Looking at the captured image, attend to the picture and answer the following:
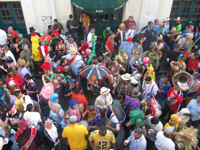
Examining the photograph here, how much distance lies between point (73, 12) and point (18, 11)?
2981mm

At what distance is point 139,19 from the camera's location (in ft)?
34.7

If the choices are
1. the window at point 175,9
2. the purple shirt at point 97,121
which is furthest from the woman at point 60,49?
the window at point 175,9

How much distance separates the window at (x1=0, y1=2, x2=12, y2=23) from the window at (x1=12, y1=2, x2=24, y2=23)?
0.37 metres

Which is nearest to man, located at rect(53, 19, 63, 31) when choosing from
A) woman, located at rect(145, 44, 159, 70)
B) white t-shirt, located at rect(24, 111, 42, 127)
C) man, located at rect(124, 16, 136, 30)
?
man, located at rect(124, 16, 136, 30)

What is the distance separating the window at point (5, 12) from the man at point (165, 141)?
32.2ft

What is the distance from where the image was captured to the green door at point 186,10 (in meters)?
10.6

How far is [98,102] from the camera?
546 cm

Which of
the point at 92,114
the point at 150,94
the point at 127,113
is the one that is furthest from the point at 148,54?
the point at 92,114

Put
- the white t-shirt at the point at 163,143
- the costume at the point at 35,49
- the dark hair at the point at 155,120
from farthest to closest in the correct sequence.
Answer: the costume at the point at 35,49 → the dark hair at the point at 155,120 → the white t-shirt at the point at 163,143

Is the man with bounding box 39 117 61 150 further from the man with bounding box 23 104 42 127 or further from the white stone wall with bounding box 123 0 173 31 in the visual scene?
the white stone wall with bounding box 123 0 173 31

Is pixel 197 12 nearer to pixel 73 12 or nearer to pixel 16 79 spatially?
pixel 73 12

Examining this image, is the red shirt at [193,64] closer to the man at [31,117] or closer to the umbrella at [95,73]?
the umbrella at [95,73]

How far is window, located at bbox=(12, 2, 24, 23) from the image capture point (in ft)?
32.7

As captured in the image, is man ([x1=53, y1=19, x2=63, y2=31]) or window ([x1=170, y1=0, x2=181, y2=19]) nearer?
man ([x1=53, y1=19, x2=63, y2=31])
